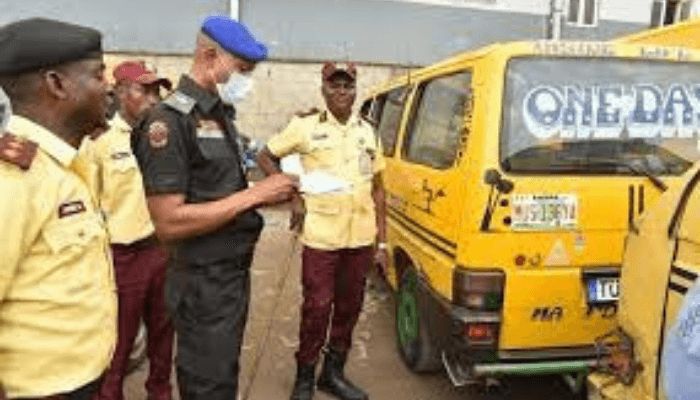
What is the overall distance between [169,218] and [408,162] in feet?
8.07

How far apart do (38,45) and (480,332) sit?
2.25m

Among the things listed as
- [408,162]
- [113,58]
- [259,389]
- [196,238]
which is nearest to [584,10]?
[113,58]

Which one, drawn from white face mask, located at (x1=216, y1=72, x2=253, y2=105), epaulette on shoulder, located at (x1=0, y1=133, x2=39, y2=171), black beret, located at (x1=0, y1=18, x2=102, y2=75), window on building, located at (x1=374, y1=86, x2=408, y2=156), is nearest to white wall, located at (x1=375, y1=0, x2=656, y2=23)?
window on building, located at (x1=374, y1=86, x2=408, y2=156)

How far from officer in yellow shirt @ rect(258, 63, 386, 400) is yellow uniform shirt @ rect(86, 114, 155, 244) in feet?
2.58

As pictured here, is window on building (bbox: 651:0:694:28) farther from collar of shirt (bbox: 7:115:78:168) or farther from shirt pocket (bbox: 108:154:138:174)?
collar of shirt (bbox: 7:115:78:168)

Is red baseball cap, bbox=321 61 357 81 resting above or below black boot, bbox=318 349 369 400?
above

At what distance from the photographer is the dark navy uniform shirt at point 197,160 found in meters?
2.69

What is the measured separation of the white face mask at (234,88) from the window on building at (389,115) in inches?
100

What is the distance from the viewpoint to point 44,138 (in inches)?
75.3

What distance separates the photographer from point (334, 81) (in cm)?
438

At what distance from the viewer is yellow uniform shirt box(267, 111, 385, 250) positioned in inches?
170

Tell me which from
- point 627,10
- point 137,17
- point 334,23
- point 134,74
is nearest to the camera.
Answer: point 134,74

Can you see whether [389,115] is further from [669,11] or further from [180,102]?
[669,11]

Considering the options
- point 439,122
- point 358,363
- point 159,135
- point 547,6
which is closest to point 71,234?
point 159,135
